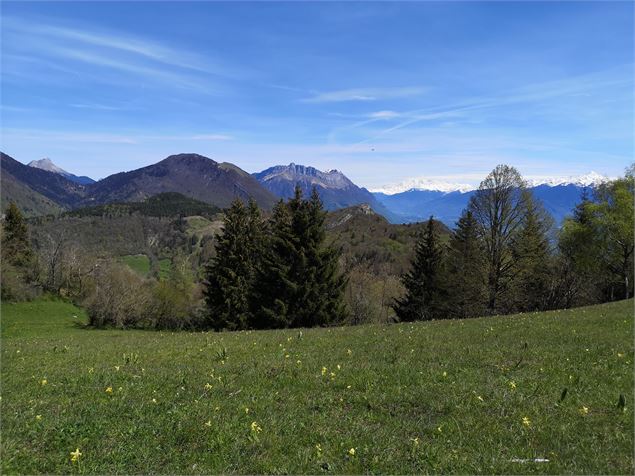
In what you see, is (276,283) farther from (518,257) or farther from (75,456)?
(75,456)

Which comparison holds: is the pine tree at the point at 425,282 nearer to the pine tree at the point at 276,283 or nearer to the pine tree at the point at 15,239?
the pine tree at the point at 276,283

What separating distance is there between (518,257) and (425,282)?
13.9 m

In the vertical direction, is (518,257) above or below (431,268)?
above

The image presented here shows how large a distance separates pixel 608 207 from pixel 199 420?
194 feet

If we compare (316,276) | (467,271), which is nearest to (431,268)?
(467,271)

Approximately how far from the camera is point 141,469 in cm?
590

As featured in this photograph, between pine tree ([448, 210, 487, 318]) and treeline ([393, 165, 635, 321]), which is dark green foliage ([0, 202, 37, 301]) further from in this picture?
pine tree ([448, 210, 487, 318])

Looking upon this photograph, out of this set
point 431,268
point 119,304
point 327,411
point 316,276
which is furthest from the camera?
point 119,304

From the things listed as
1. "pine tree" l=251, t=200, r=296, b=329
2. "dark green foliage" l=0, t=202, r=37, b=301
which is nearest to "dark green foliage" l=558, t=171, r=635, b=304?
"pine tree" l=251, t=200, r=296, b=329

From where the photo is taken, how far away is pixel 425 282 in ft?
175

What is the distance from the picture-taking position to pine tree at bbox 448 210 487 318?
142 feet

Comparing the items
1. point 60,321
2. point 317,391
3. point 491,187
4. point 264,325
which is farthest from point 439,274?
point 60,321

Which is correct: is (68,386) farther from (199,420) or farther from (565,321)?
(565,321)

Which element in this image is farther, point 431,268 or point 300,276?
point 431,268
